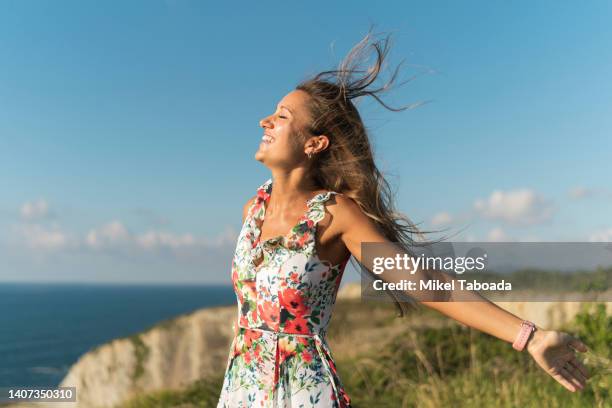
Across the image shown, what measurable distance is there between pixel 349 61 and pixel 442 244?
103 centimetres

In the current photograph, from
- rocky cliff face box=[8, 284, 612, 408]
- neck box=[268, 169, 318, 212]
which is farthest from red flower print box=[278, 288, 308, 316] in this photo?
rocky cliff face box=[8, 284, 612, 408]

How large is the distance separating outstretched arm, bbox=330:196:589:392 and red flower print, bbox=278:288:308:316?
310mm

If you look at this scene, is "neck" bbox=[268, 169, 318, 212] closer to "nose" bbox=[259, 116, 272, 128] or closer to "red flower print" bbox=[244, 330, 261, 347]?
"nose" bbox=[259, 116, 272, 128]

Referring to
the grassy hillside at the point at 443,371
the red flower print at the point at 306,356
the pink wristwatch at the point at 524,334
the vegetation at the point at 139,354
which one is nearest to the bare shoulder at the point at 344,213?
the red flower print at the point at 306,356

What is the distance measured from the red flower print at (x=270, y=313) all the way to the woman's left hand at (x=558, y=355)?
1.02 m

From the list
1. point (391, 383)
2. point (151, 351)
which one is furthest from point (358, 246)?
point (151, 351)

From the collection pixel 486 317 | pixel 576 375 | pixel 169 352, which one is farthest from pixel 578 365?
pixel 169 352

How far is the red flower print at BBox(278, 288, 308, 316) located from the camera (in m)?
2.83

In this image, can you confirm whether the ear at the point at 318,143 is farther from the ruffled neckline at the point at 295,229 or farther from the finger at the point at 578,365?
the finger at the point at 578,365

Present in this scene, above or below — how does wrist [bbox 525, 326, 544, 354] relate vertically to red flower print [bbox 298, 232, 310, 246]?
below

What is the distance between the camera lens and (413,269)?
→ 111 inches

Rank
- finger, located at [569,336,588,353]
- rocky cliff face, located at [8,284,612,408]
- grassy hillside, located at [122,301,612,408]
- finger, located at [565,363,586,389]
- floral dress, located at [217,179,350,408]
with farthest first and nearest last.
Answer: rocky cliff face, located at [8,284,612,408] → grassy hillside, located at [122,301,612,408] → floral dress, located at [217,179,350,408] → finger, located at [565,363,586,389] → finger, located at [569,336,588,353]

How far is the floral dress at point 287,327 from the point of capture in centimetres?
281

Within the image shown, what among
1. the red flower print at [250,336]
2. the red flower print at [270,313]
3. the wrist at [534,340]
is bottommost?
the wrist at [534,340]
